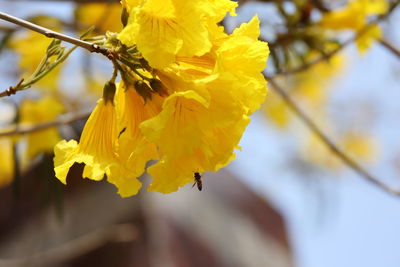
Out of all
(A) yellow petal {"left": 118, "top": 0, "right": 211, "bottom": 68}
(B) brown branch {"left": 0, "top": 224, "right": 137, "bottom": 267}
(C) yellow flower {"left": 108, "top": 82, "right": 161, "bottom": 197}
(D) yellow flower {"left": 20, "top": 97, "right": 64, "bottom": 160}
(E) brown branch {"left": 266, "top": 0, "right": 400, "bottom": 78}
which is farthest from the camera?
(B) brown branch {"left": 0, "top": 224, "right": 137, "bottom": 267}

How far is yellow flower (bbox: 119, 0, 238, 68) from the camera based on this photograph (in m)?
1.03

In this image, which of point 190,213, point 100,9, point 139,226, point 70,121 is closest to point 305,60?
point 70,121

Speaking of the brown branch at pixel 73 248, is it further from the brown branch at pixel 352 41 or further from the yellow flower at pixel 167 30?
the yellow flower at pixel 167 30

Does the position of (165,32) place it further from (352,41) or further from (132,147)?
(352,41)

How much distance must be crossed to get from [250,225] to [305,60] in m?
4.44

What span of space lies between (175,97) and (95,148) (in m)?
0.26

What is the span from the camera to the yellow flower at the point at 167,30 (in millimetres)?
1025

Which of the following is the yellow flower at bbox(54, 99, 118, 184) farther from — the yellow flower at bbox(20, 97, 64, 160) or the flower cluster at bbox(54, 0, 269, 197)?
the yellow flower at bbox(20, 97, 64, 160)

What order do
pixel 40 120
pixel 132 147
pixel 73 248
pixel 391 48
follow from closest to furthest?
pixel 132 147 → pixel 391 48 → pixel 40 120 → pixel 73 248

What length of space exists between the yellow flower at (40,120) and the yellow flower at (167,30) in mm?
1539

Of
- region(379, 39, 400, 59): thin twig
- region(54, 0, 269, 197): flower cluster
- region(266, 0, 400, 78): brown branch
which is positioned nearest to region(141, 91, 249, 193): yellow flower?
region(54, 0, 269, 197): flower cluster

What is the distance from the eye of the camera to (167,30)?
1.06 m

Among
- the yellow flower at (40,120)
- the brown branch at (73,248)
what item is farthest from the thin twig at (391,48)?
the brown branch at (73,248)

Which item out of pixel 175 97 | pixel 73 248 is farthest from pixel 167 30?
pixel 73 248
